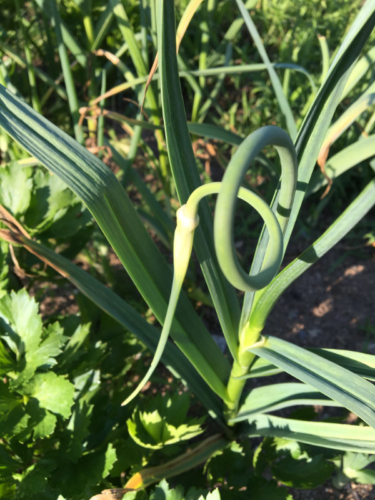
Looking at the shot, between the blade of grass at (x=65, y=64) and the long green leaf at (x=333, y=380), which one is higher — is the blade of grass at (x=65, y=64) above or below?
above

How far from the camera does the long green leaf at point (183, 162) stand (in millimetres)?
517

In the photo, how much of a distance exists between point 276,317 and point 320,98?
36.8 inches

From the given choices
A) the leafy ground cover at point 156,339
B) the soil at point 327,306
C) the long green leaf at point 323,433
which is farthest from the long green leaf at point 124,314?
the soil at point 327,306

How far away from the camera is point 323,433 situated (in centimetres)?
70

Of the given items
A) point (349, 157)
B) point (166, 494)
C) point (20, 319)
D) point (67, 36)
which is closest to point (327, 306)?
point (349, 157)

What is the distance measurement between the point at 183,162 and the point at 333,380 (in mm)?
374

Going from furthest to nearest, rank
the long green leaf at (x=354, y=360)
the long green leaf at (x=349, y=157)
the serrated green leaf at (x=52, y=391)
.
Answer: the long green leaf at (x=349, y=157) → the serrated green leaf at (x=52, y=391) → the long green leaf at (x=354, y=360)

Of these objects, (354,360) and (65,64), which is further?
(65,64)

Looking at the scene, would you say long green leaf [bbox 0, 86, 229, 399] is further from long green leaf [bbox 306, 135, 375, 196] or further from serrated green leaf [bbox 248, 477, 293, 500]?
long green leaf [bbox 306, 135, 375, 196]

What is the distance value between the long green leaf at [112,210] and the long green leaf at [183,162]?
0.07 m

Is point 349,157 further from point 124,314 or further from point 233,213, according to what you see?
point 233,213

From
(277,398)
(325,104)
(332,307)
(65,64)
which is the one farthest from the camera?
(332,307)

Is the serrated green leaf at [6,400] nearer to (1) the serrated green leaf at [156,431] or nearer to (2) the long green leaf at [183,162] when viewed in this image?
(1) the serrated green leaf at [156,431]

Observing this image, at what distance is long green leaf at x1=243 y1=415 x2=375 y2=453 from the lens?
25.6 inches
